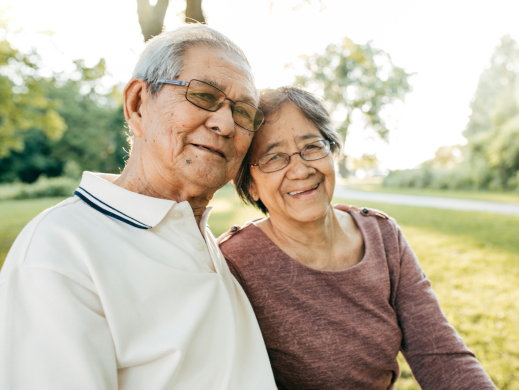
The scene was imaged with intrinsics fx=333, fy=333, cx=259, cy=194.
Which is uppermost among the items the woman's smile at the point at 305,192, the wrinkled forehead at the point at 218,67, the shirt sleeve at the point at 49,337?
the wrinkled forehead at the point at 218,67

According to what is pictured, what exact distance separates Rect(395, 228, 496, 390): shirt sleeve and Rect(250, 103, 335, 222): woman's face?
749 millimetres

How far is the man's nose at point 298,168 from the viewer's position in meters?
2.03

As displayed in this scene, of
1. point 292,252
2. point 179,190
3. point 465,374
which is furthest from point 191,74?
point 465,374

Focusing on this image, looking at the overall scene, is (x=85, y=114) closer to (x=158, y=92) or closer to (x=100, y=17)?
(x=100, y=17)

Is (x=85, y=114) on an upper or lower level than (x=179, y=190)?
upper

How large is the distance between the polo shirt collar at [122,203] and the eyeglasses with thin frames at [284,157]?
0.78m

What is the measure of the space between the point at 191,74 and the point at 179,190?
552mm

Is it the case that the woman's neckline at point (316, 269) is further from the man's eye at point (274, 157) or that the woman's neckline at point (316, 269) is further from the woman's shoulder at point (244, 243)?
the man's eye at point (274, 157)

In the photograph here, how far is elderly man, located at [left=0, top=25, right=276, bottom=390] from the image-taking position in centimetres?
101

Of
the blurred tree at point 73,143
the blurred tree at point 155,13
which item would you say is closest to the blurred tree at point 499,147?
the blurred tree at point 155,13

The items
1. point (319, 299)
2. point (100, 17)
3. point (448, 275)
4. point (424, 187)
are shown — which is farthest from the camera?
point (424, 187)

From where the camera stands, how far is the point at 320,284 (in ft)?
6.63

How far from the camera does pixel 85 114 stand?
38812 mm

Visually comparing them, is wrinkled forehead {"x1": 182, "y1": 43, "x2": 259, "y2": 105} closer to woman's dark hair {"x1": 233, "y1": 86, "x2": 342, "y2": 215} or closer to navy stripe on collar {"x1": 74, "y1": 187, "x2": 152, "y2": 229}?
woman's dark hair {"x1": 233, "y1": 86, "x2": 342, "y2": 215}
